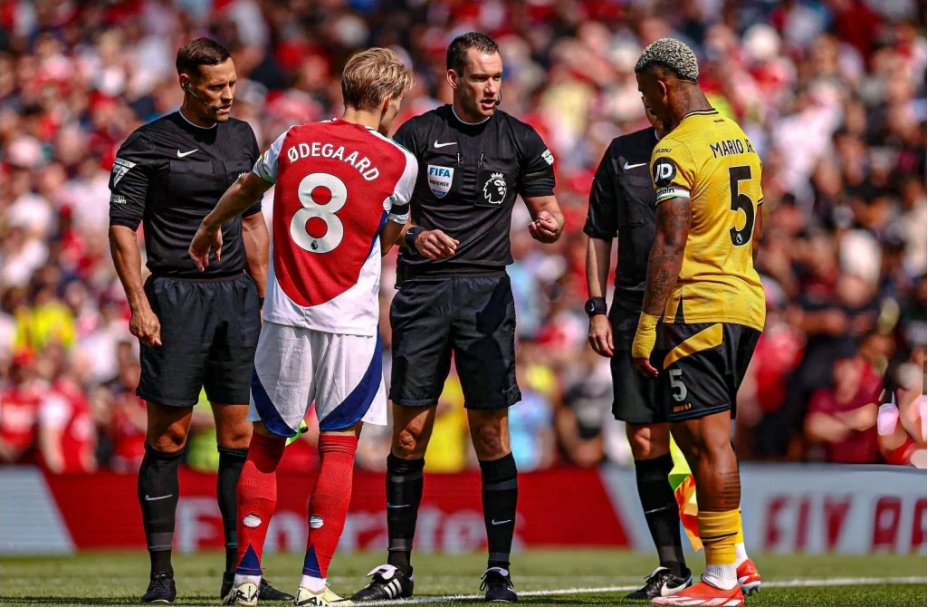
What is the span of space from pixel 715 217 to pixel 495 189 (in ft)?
4.93

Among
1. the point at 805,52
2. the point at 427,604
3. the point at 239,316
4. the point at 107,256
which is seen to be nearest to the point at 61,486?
the point at 107,256

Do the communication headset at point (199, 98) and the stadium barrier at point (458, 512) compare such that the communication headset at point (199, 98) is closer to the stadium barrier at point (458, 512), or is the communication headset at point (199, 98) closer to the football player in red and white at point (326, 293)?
the football player in red and white at point (326, 293)

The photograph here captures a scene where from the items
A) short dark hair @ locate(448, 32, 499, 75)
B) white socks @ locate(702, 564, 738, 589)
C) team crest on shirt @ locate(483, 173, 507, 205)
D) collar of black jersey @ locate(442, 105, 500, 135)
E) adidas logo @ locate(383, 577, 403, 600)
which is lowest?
adidas logo @ locate(383, 577, 403, 600)

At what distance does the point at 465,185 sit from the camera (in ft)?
27.7

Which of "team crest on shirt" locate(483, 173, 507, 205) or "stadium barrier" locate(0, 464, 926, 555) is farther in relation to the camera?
"stadium barrier" locate(0, 464, 926, 555)

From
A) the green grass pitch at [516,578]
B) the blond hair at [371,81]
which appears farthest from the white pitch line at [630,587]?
the blond hair at [371,81]

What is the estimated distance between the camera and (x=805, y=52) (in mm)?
21031

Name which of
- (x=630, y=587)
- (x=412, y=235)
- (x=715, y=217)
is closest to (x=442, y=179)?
(x=412, y=235)

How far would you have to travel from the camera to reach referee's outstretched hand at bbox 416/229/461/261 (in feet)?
25.5

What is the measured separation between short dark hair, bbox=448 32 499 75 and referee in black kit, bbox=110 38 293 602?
123 cm

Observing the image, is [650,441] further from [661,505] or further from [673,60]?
[673,60]

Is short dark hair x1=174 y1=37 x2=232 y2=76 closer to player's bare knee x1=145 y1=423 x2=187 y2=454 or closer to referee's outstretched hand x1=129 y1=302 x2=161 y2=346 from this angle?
referee's outstretched hand x1=129 y1=302 x2=161 y2=346

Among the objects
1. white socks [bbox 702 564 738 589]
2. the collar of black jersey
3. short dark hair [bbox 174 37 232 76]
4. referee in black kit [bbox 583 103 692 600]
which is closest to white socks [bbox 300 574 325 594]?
white socks [bbox 702 564 738 589]

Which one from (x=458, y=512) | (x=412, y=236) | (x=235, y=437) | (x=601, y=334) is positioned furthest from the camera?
(x=458, y=512)
